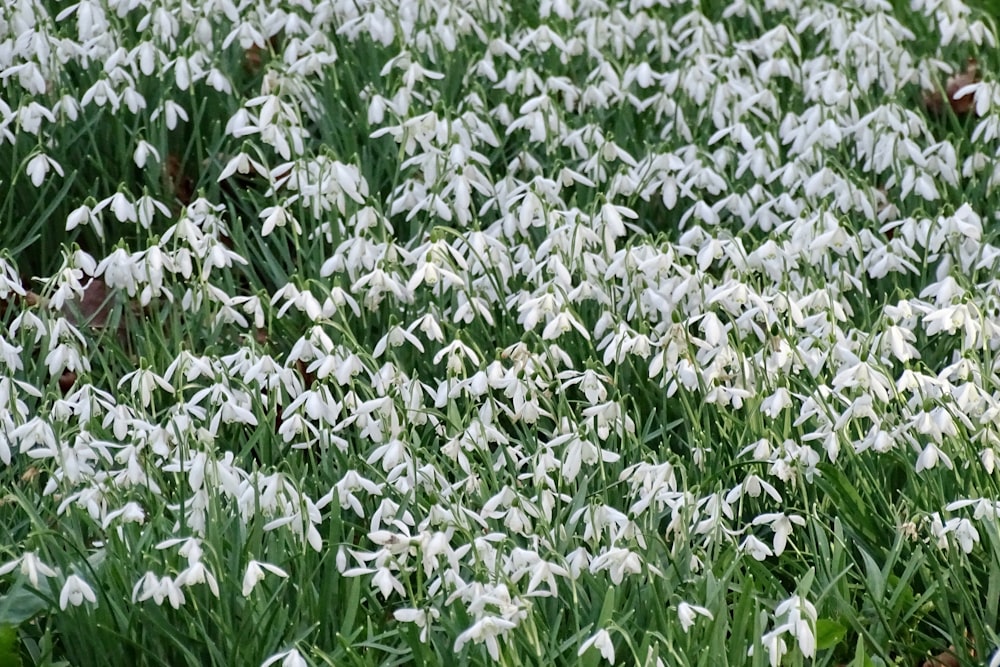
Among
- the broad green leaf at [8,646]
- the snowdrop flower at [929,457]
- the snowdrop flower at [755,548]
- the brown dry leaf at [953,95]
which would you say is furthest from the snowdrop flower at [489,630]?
the brown dry leaf at [953,95]

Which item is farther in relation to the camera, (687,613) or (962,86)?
(962,86)

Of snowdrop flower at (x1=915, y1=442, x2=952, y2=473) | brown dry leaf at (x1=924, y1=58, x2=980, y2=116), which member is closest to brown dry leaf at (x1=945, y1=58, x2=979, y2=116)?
brown dry leaf at (x1=924, y1=58, x2=980, y2=116)

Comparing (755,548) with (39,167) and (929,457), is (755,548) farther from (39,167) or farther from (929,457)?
(39,167)

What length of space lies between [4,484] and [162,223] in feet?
3.65

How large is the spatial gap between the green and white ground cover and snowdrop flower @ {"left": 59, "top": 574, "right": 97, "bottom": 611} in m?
0.04

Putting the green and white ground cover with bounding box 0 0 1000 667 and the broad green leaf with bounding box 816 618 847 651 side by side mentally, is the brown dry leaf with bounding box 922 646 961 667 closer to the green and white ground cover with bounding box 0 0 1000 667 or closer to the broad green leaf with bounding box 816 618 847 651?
the green and white ground cover with bounding box 0 0 1000 667

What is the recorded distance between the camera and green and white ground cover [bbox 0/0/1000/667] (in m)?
2.05

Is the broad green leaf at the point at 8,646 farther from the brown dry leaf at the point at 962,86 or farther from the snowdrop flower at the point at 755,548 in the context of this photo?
the brown dry leaf at the point at 962,86

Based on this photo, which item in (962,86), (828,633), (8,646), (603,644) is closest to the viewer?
(603,644)

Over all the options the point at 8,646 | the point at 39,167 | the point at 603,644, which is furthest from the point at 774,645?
the point at 39,167

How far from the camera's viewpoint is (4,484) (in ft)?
8.23

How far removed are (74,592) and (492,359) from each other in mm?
→ 1205

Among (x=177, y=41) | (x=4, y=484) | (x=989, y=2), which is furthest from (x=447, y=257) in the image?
(x=989, y=2)

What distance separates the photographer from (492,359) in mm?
2900
